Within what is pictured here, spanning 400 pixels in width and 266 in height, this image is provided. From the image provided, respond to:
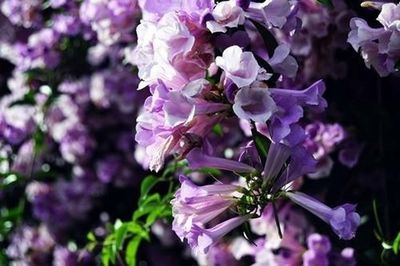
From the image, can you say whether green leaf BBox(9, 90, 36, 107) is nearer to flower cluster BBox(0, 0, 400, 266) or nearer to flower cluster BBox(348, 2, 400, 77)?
flower cluster BBox(0, 0, 400, 266)

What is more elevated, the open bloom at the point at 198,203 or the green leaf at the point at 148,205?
the open bloom at the point at 198,203

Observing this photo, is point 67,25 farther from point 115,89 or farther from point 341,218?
point 341,218

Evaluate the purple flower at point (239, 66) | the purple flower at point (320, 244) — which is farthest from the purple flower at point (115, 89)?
the purple flower at point (239, 66)

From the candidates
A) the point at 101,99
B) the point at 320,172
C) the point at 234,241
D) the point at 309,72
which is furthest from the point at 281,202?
the point at 101,99

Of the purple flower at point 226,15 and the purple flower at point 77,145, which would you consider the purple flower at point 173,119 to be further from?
the purple flower at point 77,145

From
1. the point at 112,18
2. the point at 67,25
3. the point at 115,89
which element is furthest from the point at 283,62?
the point at 115,89

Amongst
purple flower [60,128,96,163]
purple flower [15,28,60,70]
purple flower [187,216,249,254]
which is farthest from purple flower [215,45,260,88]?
purple flower [60,128,96,163]

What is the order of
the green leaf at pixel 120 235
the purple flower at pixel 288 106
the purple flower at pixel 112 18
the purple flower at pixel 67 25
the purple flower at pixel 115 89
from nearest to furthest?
the purple flower at pixel 288 106
the green leaf at pixel 120 235
the purple flower at pixel 112 18
the purple flower at pixel 67 25
the purple flower at pixel 115 89
